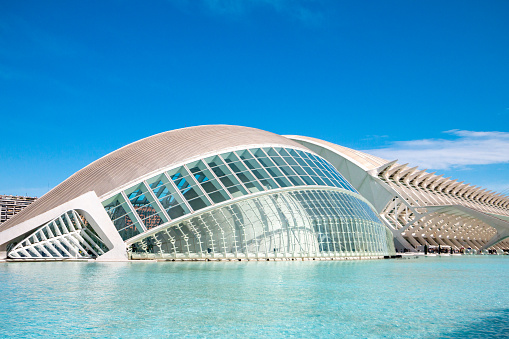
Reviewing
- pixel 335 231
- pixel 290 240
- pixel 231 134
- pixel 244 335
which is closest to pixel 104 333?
pixel 244 335

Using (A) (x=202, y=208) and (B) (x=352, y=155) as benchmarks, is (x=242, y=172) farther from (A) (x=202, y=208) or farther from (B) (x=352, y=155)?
(B) (x=352, y=155)

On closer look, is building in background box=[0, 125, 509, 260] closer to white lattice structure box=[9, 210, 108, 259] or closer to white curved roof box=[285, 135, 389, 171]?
white lattice structure box=[9, 210, 108, 259]

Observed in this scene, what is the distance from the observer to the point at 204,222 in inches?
1103

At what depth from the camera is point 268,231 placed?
2975 cm

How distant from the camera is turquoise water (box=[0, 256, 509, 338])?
767cm

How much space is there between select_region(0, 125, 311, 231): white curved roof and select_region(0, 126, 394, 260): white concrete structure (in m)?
0.11

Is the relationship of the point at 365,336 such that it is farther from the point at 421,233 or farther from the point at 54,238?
the point at 421,233

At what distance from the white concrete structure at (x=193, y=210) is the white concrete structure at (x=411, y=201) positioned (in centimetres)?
3704

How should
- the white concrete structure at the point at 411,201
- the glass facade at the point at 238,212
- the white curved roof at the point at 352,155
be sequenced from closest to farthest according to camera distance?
the glass facade at the point at 238,212 → the white concrete structure at the point at 411,201 → the white curved roof at the point at 352,155

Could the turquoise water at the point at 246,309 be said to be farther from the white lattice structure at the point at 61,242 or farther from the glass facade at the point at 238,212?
the glass facade at the point at 238,212

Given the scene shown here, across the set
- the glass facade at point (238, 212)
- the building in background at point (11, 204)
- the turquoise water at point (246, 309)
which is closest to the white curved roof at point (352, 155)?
the glass facade at point (238, 212)

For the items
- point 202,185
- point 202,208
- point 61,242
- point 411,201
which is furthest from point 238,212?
point 411,201

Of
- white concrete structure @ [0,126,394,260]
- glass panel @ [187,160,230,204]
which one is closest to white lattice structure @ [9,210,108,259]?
white concrete structure @ [0,126,394,260]

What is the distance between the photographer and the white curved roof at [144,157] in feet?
94.5
